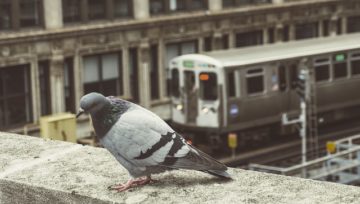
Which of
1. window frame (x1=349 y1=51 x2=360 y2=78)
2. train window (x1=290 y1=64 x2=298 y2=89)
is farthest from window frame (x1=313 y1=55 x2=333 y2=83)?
window frame (x1=349 y1=51 x2=360 y2=78)

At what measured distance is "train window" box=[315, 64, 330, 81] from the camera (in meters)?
31.9

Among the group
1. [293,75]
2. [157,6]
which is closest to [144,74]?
[157,6]

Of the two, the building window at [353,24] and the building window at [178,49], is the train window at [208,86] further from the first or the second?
the building window at [353,24]

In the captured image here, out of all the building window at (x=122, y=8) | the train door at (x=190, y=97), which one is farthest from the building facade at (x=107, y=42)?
the train door at (x=190, y=97)

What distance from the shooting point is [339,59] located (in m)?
32.4

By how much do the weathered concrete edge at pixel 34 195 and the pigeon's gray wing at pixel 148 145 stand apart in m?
0.47

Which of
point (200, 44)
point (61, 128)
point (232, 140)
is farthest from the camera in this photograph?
point (200, 44)

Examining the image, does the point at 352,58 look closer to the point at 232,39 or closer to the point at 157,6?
the point at 232,39

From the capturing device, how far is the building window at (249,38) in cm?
4062

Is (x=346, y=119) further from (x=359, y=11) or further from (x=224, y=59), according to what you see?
(x=359, y=11)

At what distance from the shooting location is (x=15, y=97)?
31172mm

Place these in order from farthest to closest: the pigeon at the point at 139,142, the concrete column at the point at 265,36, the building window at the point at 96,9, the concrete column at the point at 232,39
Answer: the concrete column at the point at 265,36, the concrete column at the point at 232,39, the building window at the point at 96,9, the pigeon at the point at 139,142

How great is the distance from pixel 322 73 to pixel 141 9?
852 cm

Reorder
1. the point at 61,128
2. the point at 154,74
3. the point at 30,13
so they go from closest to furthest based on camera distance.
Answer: the point at 61,128
the point at 30,13
the point at 154,74
